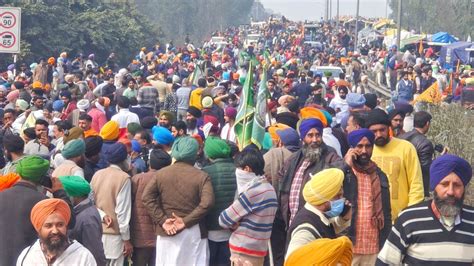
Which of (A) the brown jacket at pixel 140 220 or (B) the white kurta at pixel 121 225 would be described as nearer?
(B) the white kurta at pixel 121 225

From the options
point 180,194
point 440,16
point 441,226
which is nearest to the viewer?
point 441,226

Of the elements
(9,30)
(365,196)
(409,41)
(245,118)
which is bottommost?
(409,41)

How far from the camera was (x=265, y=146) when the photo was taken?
40.7 feet

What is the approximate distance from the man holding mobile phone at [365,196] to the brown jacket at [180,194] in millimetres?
1217

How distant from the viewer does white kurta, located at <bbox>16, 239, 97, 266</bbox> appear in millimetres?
6586

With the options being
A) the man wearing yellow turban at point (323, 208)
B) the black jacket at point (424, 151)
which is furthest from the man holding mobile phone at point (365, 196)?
the black jacket at point (424, 151)

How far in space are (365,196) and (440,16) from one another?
232 feet

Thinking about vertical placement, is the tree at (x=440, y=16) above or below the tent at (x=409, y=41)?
below

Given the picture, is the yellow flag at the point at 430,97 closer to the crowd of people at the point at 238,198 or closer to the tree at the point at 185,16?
the crowd of people at the point at 238,198

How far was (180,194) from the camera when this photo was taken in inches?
357

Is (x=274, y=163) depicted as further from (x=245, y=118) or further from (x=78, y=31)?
(x=78, y=31)

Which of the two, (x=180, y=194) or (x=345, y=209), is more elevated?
(x=345, y=209)

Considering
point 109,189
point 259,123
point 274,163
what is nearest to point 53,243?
point 109,189

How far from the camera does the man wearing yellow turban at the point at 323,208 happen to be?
22.0 feet
